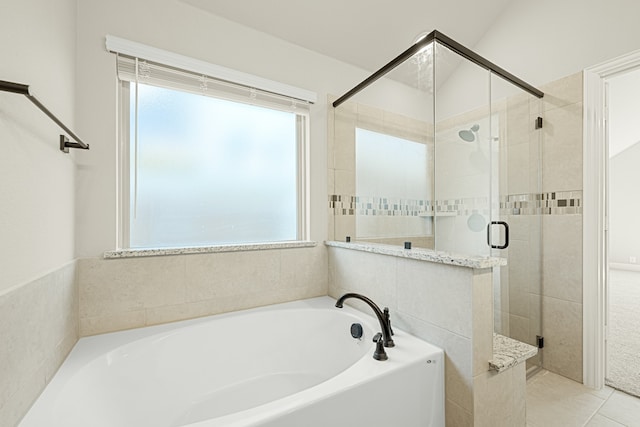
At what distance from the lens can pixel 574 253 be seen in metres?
1.92

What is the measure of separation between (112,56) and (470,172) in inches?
92.5

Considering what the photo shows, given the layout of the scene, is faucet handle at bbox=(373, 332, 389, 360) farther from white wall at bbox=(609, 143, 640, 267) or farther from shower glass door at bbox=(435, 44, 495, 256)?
white wall at bbox=(609, 143, 640, 267)

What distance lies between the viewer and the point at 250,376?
5.54 feet

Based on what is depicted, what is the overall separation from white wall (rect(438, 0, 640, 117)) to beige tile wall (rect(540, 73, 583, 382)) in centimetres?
14

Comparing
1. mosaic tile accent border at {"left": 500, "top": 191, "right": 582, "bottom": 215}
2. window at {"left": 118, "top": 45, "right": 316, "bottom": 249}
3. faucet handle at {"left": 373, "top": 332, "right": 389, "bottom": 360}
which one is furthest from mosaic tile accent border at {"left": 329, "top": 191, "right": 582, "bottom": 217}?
faucet handle at {"left": 373, "top": 332, "right": 389, "bottom": 360}

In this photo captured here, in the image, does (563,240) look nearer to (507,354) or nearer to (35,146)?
(507,354)

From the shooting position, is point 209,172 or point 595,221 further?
point 209,172

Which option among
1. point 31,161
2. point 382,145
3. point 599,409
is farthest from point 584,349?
point 31,161

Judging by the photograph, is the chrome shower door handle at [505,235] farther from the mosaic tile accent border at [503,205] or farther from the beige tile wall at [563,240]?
the beige tile wall at [563,240]

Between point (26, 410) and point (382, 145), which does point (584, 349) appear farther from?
point (26, 410)

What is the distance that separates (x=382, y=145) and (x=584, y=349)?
6.47ft

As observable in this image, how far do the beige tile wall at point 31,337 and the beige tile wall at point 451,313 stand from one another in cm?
152

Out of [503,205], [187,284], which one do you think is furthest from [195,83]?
[503,205]

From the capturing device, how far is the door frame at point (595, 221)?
1.82 metres
